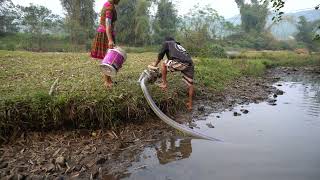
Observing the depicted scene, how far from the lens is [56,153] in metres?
5.38

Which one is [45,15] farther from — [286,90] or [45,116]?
[45,116]

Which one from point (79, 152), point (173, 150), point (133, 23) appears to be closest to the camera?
point (79, 152)

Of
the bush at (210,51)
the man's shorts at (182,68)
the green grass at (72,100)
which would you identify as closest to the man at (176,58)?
the man's shorts at (182,68)

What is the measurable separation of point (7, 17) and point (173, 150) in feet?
72.3

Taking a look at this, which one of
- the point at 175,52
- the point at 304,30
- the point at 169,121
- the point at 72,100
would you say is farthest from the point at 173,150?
the point at 304,30

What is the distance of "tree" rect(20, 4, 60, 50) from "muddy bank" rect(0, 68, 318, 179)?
59.1 ft

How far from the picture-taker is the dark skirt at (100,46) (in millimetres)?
6916

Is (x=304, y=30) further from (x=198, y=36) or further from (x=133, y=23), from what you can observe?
(x=198, y=36)

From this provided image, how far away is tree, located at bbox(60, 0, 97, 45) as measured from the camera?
23844mm

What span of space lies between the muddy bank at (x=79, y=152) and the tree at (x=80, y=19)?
59.8 feet

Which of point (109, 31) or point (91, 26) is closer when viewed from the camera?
point (109, 31)

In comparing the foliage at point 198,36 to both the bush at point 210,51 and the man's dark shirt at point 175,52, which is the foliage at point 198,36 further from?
the man's dark shirt at point 175,52

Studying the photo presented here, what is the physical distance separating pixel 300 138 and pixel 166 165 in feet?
8.98

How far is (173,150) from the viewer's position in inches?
227
